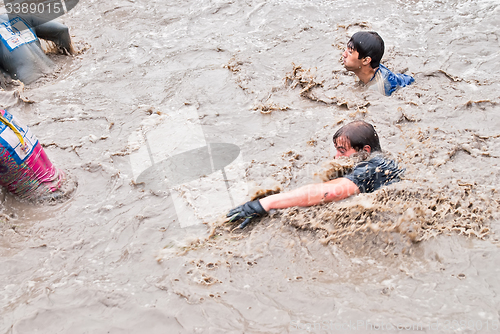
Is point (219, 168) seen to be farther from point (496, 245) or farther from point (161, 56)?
point (161, 56)

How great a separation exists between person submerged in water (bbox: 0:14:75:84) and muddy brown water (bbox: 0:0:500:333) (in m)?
0.22

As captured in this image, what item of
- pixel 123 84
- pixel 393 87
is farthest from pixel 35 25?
pixel 393 87

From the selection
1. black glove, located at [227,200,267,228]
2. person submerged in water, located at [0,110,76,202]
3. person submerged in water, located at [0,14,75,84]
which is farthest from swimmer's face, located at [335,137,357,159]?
person submerged in water, located at [0,14,75,84]

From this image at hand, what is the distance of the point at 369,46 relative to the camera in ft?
13.4

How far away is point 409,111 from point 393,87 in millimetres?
433

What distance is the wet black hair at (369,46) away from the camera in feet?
13.4

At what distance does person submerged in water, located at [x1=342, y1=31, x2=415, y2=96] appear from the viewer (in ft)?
13.5

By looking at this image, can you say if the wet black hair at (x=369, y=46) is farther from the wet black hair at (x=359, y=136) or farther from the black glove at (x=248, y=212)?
the black glove at (x=248, y=212)

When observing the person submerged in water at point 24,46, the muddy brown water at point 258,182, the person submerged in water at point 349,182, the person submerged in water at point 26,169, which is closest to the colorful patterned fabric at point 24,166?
the person submerged in water at point 26,169

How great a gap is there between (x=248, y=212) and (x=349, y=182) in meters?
0.77

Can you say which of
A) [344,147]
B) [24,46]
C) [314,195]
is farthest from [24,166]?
[24,46]

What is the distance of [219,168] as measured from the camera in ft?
11.7

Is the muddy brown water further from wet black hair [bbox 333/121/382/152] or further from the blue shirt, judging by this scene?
wet black hair [bbox 333/121/382/152]

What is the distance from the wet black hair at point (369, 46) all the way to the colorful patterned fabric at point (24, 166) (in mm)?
3202
